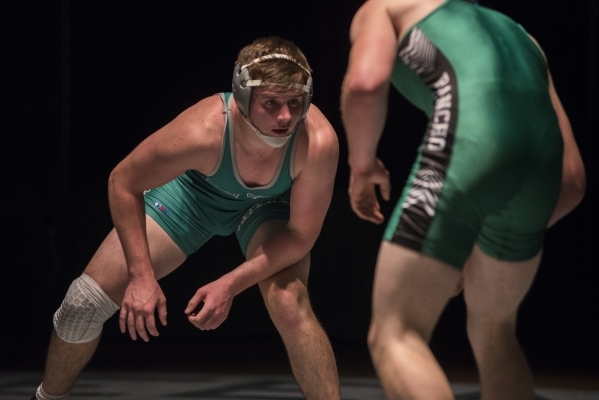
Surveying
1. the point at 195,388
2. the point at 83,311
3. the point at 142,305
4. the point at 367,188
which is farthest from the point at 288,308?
the point at 195,388

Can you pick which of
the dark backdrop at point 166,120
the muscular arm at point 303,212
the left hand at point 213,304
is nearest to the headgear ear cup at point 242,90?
the muscular arm at point 303,212

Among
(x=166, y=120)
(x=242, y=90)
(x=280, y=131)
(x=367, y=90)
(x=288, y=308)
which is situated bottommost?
(x=166, y=120)

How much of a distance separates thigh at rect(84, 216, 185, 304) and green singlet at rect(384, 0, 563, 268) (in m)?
1.29

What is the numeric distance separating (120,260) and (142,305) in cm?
29

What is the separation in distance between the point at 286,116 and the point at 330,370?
73 centimetres

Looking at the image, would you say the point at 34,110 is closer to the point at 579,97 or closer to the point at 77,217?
the point at 77,217

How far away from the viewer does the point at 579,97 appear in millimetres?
5285

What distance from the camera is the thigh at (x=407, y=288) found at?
1859 mm

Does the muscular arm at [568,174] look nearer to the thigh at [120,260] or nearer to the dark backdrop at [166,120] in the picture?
the thigh at [120,260]

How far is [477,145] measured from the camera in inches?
72.6

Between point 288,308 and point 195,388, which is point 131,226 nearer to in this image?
point 288,308

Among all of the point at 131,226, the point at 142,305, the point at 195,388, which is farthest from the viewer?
the point at 195,388

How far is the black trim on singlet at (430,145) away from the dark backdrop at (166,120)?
133 inches

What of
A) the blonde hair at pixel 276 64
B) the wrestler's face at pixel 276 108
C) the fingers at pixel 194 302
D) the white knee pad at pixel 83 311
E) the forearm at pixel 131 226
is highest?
the blonde hair at pixel 276 64
